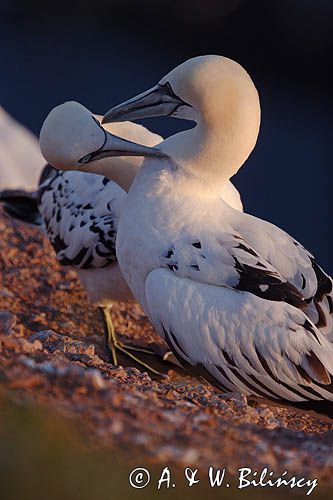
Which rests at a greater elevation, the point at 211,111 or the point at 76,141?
the point at 211,111

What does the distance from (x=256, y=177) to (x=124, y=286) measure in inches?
117

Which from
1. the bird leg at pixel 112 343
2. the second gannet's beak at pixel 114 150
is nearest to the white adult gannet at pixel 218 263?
the second gannet's beak at pixel 114 150

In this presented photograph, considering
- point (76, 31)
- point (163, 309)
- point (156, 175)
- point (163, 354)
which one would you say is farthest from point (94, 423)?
point (76, 31)

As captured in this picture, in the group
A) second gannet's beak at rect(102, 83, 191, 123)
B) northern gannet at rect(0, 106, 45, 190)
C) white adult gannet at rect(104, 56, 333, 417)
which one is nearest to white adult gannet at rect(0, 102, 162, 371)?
second gannet's beak at rect(102, 83, 191, 123)

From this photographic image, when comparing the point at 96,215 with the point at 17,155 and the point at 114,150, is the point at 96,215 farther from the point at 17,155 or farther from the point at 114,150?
the point at 17,155

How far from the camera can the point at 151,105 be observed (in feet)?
16.0

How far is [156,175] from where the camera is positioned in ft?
15.6

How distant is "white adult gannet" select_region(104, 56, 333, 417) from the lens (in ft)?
14.0

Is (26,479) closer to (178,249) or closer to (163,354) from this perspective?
(178,249)

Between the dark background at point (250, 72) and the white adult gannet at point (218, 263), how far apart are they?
136 inches

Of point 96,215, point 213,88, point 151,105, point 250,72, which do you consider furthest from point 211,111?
point 250,72

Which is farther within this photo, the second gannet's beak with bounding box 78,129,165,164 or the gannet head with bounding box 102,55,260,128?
the second gannet's beak with bounding box 78,129,165,164

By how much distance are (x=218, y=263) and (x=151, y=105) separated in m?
0.91

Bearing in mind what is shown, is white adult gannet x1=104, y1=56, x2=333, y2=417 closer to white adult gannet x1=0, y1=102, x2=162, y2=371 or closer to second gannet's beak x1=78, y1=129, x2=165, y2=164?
second gannet's beak x1=78, y1=129, x2=165, y2=164
